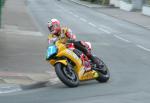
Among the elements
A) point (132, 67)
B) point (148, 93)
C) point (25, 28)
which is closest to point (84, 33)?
point (25, 28)

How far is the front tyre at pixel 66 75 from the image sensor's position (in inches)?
477

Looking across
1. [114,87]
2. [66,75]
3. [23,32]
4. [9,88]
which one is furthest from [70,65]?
[23,32]

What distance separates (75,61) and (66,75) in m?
0.54

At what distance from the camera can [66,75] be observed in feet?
40.1

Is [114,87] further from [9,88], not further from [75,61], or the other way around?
[9,88]

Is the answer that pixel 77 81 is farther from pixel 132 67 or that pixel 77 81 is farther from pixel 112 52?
pixel 112 52

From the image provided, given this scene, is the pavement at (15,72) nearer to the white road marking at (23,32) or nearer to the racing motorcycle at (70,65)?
the white road marking at (23,32)

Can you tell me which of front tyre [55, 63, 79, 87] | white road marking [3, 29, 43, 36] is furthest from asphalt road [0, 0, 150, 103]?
white road marking [3, 29, 43, 36]

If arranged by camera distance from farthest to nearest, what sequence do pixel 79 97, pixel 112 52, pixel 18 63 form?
1. pixel 112 52
2. pixel 18 63
3. pixel 79 97

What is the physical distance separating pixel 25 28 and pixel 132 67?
43.2 ft

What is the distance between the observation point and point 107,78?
43.4 feet

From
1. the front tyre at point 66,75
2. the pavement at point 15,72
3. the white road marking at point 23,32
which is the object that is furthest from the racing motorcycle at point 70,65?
the white road marking at point 23,32

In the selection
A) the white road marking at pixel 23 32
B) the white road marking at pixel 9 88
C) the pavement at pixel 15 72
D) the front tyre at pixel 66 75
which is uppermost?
the front tyre at pixel 66 75

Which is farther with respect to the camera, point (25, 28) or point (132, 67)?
point (25, 28)
